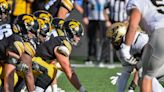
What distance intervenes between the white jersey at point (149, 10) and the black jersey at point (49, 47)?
133cm

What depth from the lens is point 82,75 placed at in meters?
11.2

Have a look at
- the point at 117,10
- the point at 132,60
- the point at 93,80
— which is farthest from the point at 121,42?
the point at 117,10

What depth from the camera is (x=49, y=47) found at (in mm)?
7660

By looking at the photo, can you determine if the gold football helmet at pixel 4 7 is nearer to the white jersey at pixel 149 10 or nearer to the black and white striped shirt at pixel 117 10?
the white jersey at pixel 149 10

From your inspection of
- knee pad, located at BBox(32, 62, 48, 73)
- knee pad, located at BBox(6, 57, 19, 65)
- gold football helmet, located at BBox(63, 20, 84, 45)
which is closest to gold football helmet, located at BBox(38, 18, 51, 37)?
gold football helmet, located at BBox(63, 20, 84, 45)

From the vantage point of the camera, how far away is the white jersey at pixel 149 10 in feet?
20.8

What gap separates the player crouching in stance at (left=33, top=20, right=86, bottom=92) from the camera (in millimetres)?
7438

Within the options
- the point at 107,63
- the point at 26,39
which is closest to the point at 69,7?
the point at 26,39

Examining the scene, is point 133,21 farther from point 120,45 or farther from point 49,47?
point 49,47

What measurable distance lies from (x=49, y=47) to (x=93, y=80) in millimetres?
2740

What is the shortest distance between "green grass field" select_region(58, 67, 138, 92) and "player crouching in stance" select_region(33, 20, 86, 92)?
1.30 metres

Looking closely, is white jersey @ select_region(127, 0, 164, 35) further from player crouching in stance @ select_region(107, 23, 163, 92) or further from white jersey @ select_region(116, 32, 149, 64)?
white jersey @ select_region(116, 32, 149, 64)

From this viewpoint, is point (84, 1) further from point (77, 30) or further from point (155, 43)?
point (155, 43)

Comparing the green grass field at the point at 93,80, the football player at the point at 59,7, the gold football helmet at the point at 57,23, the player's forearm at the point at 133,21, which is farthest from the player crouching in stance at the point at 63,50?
the football player at the point at 59,7
